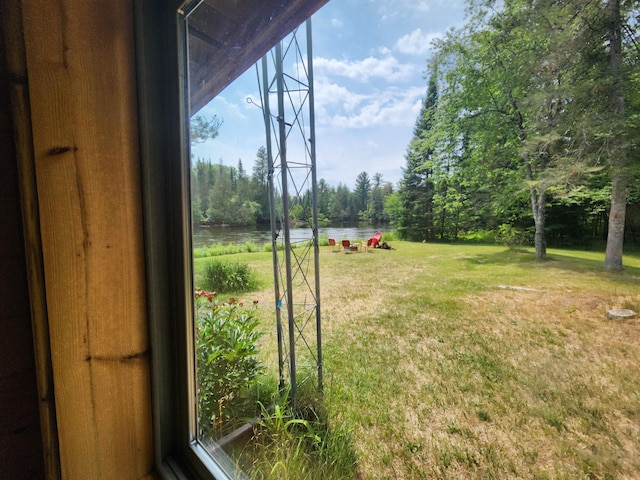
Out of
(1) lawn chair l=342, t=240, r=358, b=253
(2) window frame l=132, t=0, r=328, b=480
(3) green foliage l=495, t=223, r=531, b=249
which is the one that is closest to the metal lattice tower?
(2) window frame l=132, t=0, r=328, b=480

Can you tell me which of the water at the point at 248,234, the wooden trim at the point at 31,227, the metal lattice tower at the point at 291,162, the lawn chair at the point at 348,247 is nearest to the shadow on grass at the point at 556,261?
the water at the point at 248,234

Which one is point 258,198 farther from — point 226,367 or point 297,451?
point 297,451

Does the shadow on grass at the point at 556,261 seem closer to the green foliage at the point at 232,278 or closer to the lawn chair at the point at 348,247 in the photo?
the lawn chair at the point at 348,247

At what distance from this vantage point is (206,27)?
607 millimetres

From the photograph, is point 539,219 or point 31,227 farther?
point 539,219

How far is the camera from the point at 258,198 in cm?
110

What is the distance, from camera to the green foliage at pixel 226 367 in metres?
0.86

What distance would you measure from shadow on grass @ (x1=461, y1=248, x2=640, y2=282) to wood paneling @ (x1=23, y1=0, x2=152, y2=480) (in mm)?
2270

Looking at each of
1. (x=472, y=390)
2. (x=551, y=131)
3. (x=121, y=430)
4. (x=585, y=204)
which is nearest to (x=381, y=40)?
(x=551, y=131)

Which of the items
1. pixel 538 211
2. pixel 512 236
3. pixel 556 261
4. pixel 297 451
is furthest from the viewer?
pixel 512 236

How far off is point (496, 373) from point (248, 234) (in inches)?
62.9

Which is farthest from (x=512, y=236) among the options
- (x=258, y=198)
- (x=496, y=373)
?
(x=258, y=198)

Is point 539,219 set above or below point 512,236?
above

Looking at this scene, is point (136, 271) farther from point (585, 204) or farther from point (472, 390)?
point (585, 204)
